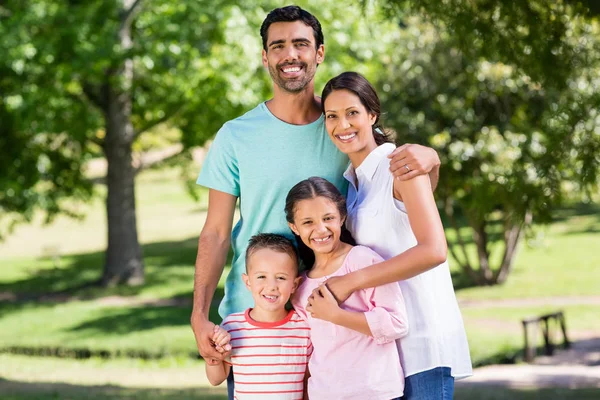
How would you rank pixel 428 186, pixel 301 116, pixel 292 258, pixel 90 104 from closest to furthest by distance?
pixel 428 186
pixel 292 258
pixel 301 116
pixel 90 104

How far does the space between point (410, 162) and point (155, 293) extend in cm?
1815

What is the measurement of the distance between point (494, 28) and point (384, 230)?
150 inches

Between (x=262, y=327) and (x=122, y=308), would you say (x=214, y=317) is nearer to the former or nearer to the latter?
(x=122, y=308)

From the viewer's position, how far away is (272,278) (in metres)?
3.18

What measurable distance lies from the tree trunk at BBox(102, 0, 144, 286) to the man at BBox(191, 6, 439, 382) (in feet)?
53.6

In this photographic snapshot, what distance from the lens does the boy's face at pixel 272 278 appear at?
3.18 m

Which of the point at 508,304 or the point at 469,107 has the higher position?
the point at 469,107

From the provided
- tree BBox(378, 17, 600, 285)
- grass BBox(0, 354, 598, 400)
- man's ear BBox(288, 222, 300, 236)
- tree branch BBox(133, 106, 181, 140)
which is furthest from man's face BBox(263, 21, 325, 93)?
tree branch BBox(133, 106, 181, 140)

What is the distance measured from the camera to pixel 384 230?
3.04m

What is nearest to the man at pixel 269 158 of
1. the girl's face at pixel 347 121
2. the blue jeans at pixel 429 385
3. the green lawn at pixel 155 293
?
the girl's face at pixel 347 121

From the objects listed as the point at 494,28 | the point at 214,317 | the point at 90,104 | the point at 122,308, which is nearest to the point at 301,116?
the point at 494,28

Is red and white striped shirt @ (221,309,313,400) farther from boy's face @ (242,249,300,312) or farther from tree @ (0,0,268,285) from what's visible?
tree @ (0,0,268,285)

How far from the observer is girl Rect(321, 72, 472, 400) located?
2895mm

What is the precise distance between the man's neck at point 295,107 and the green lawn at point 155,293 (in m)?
8.92
